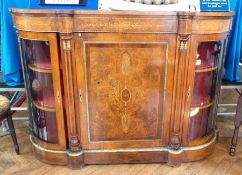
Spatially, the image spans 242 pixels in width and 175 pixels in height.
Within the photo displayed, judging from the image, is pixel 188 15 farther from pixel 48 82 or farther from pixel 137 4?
pixel 48 82

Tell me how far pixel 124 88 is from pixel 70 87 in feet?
1.06

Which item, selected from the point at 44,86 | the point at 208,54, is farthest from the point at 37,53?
the point at 208,54

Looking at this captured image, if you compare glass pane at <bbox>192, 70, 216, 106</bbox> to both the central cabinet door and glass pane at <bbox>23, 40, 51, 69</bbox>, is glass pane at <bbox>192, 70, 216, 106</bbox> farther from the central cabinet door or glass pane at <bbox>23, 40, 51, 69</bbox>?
glass pane at <bbox>23, 40, 51, 69</bbox>

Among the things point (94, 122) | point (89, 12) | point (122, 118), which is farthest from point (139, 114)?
point (89, 12)

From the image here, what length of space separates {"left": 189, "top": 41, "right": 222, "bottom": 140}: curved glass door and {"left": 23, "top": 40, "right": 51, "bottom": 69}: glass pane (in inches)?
35.3

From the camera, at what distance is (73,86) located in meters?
1.56

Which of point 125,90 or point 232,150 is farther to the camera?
point 232,150

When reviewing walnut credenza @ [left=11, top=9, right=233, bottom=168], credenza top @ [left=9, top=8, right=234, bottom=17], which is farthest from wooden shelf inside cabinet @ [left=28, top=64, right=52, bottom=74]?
credenza top @ [left=9, top=8, right=234, bottom=17]

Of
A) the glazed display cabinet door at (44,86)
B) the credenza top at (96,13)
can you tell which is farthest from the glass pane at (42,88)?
the credenza top at (96,13)

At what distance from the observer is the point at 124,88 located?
1.58 m

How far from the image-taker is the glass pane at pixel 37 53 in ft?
4.99

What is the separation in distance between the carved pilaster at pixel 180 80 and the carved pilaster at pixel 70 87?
606mm

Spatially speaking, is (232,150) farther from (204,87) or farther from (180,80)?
(180,80)

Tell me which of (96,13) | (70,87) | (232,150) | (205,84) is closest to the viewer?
(96,13)
